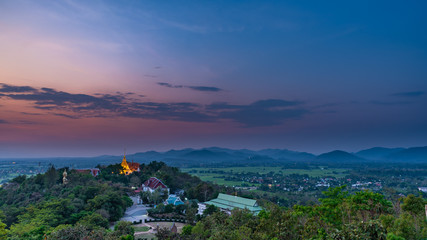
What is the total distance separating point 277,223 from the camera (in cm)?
1642

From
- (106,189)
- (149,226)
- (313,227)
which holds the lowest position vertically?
(149,226)

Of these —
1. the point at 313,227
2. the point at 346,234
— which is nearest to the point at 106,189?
the point at 313,227

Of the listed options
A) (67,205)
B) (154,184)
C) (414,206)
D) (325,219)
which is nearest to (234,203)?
(154,184)

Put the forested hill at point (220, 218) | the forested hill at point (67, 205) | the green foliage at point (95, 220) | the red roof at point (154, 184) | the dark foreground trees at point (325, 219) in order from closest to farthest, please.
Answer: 1. the forested hill at point (220, 218)
2. the dark foreground trees at point (325, 219)
3. the forested hill at point (67, 205)
4. the green foliage at point (95, 220)
5. the red roof at point (154, 184)

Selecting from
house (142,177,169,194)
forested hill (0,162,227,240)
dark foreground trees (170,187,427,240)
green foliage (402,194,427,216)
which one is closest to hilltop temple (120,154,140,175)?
forested hill (0,162,227,240)

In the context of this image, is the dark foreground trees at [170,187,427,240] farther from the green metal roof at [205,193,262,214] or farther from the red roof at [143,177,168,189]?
the red roof at [143,177,168,189]

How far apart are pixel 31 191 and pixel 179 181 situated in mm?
29273

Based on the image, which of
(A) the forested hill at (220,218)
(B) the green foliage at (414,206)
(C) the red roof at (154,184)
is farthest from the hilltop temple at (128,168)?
(B) the green foliage at (414,206)

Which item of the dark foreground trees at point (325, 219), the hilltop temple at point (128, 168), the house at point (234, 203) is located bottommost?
the house at point (234, 203)

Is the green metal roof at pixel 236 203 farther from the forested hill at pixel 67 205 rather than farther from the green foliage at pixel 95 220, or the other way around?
the green foliage at pixel 95 220

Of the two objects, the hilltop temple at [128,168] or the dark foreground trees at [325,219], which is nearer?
the dark foreground trees at [325,219]

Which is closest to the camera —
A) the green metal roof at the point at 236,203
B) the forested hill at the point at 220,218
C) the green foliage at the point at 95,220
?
the forested hill at the point at 220,218

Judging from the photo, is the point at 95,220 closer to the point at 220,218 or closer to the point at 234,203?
the point at 220,218

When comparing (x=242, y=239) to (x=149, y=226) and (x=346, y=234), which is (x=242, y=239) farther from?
(x=149, y=226)
